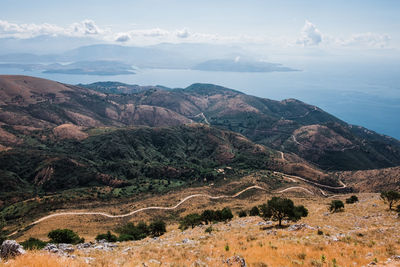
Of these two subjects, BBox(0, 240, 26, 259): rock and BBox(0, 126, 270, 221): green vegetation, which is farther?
BBox(0, 126, 270, 221): green vegetation

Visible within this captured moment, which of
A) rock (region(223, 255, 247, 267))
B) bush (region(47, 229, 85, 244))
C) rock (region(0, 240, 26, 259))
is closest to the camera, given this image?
rock (region(0, 240, 26, 259))

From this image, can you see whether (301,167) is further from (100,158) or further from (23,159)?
(23,159)

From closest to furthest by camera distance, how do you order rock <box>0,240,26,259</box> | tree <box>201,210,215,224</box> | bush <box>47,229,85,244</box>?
rock <box>0,240,26,259</box>, bush <box>47,229,85,244</box>, tree <box>201,210,215,224</box>

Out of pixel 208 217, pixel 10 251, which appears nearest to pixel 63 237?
pixel 208 217

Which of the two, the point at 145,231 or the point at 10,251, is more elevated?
the point at 10,251

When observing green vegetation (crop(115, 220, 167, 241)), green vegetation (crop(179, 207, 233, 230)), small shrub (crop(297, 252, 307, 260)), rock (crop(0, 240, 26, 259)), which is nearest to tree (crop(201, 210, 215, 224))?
green vegetation (crop(179, 207, 233, 230))

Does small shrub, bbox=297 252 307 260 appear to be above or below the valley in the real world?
above

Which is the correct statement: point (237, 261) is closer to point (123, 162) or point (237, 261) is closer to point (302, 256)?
point (302, 256)

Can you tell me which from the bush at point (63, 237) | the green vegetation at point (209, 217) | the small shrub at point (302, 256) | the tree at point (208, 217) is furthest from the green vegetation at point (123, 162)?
the small shrub at point (302, 256)

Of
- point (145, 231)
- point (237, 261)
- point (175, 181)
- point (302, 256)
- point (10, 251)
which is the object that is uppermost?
point (10, 251)

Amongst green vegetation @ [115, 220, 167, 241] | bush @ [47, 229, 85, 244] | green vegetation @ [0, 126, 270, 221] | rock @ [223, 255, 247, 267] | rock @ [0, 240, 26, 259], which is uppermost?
rock @ [0, 240, 26, 259]

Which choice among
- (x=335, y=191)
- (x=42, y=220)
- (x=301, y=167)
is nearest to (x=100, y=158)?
(x=42, y=220)

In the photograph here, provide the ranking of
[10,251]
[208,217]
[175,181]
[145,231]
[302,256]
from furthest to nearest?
[175,181], [208,217], [145,231], [302,256], [10,251]

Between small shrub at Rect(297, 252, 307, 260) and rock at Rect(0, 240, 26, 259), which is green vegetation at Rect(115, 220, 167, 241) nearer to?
rock at Rect(0, 240, 26, 259)
